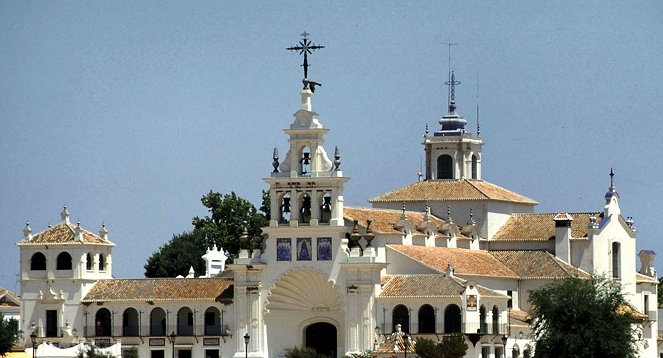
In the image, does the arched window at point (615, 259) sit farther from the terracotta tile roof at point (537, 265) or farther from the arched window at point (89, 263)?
the arched window at point (89, 263)

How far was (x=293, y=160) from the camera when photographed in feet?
399

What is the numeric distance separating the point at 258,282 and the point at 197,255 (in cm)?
2713

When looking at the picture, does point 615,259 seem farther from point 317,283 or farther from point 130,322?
point 130,322

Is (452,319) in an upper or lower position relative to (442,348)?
upper

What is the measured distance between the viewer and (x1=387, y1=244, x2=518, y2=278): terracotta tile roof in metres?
122

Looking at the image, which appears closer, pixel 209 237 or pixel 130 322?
pixel 130 322

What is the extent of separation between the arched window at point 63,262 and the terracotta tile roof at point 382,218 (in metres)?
14.5

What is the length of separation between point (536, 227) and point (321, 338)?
53.5 ft

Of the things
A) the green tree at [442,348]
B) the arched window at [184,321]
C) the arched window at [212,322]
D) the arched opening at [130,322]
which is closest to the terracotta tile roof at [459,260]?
the green tree at [442,348]

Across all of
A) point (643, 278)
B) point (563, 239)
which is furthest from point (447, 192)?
point (643, 278)

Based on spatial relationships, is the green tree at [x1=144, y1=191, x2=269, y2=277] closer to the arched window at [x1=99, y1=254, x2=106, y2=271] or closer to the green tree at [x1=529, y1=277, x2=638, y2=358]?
the arched window at [x1=99, y1=254, x2=106, y2=271]

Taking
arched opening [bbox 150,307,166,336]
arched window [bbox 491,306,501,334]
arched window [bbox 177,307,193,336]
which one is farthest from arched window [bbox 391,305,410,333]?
arched opening [bbox 150,307,166,336]

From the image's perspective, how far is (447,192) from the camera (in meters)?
134

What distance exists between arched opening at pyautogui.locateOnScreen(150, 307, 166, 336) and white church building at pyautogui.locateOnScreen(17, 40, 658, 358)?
0.07 meters
